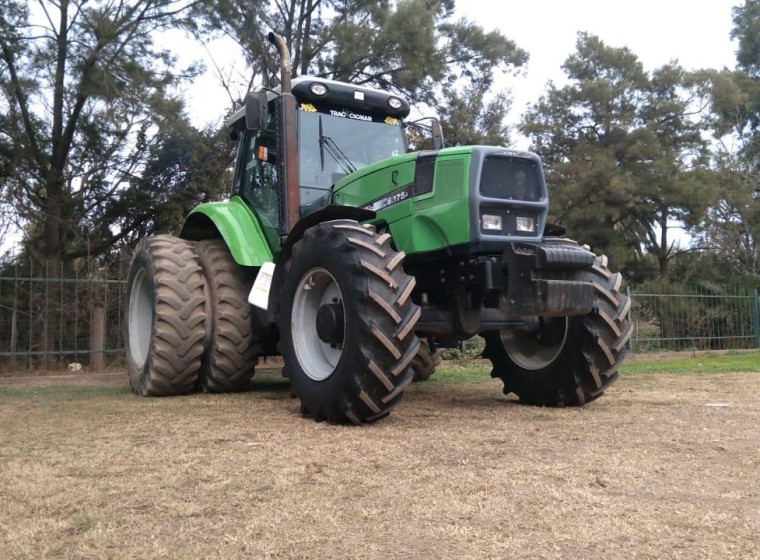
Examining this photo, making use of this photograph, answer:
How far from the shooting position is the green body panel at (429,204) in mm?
4855

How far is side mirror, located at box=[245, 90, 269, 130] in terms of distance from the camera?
570cm

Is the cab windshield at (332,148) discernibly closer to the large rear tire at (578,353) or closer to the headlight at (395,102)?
the headlight at (395,102)

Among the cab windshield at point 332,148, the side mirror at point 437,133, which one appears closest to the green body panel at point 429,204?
the cab windshield at point 332,148

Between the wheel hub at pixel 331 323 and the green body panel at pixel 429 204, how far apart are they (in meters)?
0.78

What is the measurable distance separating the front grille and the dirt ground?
162cm

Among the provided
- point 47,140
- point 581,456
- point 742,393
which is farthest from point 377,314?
point 47,140

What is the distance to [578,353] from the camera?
5.23 m

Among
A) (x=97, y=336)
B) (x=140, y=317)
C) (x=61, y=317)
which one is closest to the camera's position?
(x=140, y=317)

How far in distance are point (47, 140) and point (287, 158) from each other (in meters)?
7.49

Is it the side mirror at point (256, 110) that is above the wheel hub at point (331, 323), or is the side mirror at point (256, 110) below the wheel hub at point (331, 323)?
above

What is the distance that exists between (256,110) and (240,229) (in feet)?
4.15

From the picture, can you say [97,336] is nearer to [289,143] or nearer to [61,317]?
[61,317]

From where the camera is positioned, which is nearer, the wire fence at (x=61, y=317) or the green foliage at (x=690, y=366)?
the wire fence at (x=61, y=317)

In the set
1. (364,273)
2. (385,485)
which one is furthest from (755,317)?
(385,485)
